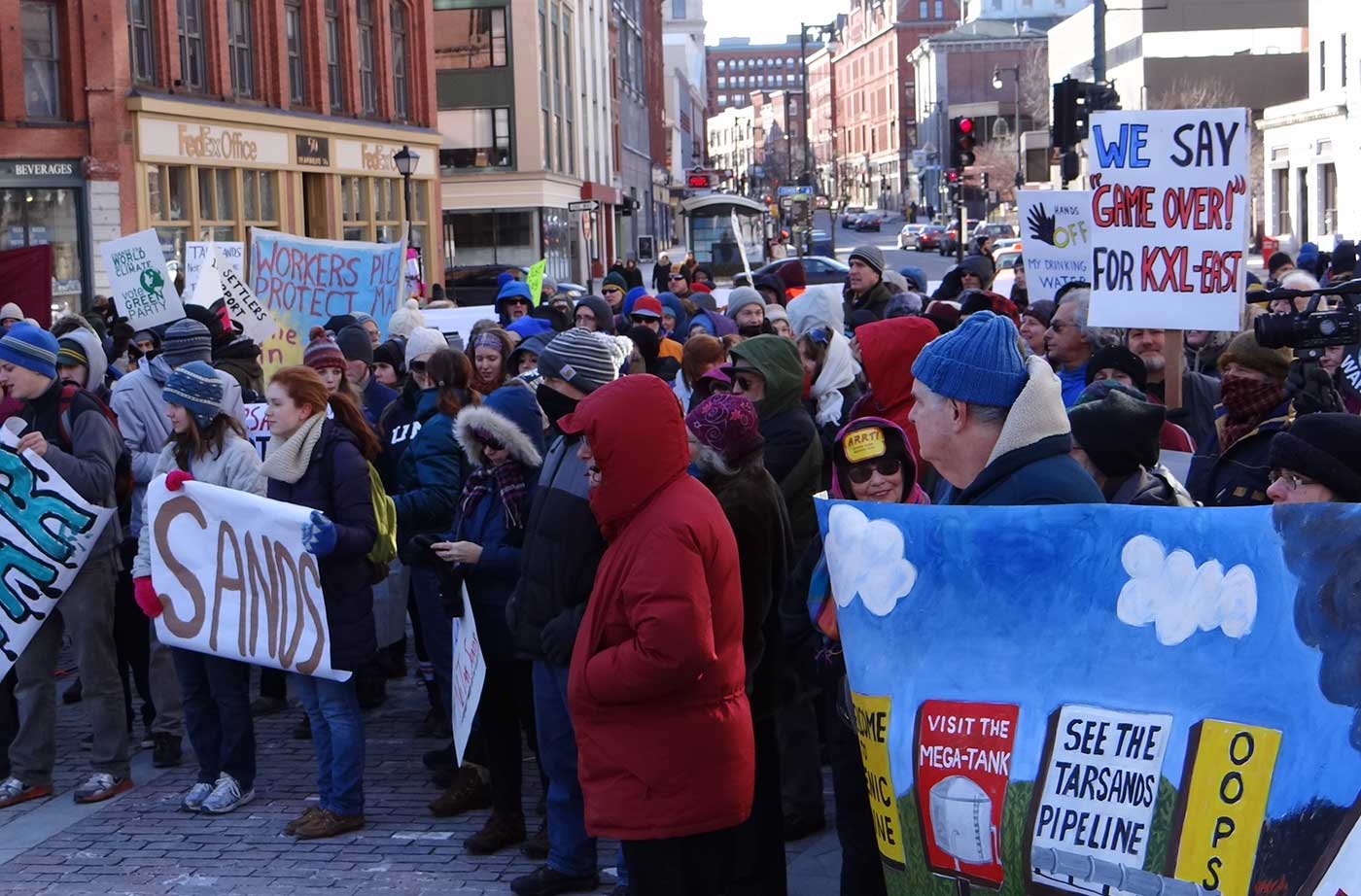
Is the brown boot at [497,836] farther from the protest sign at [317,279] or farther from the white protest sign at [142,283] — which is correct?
the protest sign at [317,279]

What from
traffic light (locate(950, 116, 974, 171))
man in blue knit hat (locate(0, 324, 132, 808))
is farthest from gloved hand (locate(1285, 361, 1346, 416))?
traffic light (locate(950, 116, 974, 171))

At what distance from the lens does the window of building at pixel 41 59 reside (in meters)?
25.9

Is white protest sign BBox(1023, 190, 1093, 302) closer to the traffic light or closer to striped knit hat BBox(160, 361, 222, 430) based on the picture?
striped knit hat BBox(160, 361, 222, 430)

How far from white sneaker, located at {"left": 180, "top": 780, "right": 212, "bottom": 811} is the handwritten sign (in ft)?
14.5

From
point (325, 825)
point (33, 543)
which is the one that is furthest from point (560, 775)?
point (33, 543)

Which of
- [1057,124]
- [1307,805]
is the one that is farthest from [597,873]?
[1057,124]

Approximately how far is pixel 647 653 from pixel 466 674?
2.18 m

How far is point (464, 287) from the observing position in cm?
3850

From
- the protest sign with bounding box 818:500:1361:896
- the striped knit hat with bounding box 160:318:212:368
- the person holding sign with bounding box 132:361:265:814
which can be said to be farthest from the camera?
the striped knit hat with bounding box 160:318:212:368

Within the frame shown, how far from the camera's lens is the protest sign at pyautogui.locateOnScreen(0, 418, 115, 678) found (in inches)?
286

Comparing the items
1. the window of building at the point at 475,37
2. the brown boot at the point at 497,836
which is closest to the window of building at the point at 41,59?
the brown boot at the point at 497,836

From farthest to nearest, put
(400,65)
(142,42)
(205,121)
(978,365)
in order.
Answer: (400,65) → (205,121) → (142,42) → (978,365)

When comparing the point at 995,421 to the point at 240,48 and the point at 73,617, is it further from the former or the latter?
the point at 240,48

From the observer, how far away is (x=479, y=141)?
5294cm
